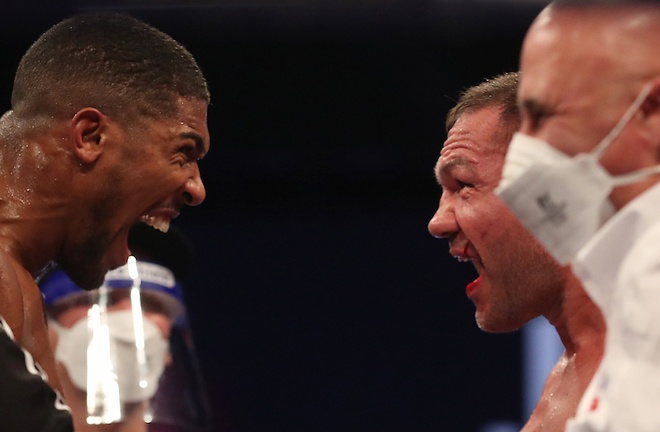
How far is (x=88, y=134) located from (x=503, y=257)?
27.8 inches

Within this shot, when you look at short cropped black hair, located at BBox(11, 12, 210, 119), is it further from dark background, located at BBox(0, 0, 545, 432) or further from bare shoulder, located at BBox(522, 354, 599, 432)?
dark background, located at BBox(0, 0, 545, 432)

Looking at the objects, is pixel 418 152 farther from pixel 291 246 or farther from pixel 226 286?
pixel 226 286

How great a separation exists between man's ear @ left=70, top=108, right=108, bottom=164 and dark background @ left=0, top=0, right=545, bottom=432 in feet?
6.65

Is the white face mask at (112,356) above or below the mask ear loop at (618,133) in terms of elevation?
below

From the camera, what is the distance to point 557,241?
113cm

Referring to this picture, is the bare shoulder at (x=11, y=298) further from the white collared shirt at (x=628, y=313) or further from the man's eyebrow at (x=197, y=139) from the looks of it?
the white collared shirt at (x=628, y=313)

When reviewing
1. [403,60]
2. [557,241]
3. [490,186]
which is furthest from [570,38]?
[403,60]

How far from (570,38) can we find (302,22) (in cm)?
239

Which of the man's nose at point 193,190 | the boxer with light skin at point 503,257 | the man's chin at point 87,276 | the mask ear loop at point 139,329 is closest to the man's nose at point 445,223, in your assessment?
the boxer with light skin at point 503,257

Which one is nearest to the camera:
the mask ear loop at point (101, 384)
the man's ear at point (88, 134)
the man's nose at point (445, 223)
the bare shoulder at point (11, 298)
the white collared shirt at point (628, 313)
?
the white collared shirt at point (628, 313)

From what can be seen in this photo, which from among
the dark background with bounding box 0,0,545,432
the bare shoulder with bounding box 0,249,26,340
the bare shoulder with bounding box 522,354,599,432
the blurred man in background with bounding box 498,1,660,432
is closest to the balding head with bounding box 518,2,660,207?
the blurred man in background with bounding box 498,1,660,432

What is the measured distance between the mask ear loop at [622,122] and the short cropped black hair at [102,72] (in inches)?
29.6

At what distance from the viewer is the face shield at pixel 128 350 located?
2.24m

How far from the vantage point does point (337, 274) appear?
3867 mm
